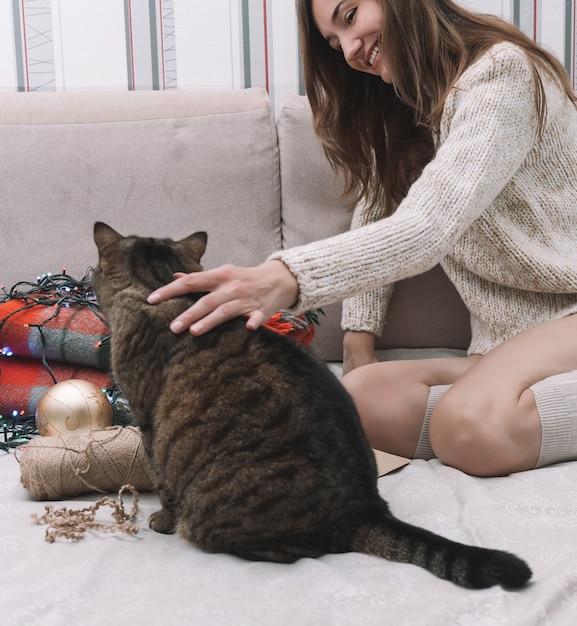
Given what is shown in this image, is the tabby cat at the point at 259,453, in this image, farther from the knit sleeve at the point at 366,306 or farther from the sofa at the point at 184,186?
the knit sleeve at the point at 366,306

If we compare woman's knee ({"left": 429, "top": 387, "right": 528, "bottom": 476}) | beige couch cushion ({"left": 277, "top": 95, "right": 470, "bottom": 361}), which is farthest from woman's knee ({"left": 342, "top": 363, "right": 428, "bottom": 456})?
beige couch cushion ({"left": 277, "top": 95, "right": 470, "bottom": 361})

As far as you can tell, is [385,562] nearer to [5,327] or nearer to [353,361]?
[353,361]

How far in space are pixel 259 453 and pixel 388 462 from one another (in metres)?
0.45

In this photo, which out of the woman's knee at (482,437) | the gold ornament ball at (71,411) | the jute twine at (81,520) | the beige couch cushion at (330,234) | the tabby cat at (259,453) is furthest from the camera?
the beige couch cushion at (330,234)

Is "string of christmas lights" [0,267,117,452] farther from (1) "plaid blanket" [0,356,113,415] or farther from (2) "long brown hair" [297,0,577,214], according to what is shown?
(2) "long brown hair" [297,0,577,214]

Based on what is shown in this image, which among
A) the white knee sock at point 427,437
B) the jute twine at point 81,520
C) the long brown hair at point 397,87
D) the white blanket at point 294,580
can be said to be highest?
the long brown hair at point 397,87

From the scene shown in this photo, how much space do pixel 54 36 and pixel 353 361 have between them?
136 cm

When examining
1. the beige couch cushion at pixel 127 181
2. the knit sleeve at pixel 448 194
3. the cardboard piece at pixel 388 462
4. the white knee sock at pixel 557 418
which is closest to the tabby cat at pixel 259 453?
the knit sleeve at pixel 448 194

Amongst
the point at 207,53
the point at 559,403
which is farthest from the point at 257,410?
the point at 207,53

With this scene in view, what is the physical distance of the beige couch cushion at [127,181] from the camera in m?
1.73

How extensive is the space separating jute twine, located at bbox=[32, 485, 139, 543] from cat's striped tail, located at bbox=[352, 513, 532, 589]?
339 mm

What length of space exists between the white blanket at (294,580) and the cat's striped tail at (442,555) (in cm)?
1

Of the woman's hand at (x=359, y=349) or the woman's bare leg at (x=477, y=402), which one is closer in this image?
the woman's bare leg at (x=477, y=402)

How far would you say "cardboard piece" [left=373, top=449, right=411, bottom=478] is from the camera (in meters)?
1.21
